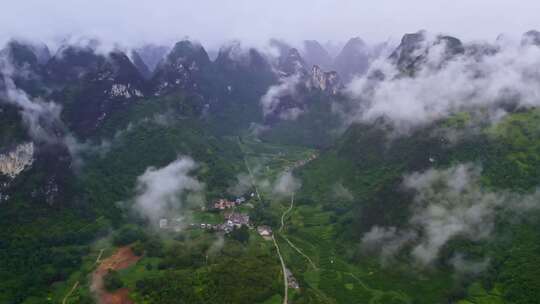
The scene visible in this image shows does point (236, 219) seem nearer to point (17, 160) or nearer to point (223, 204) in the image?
point (223, 204)

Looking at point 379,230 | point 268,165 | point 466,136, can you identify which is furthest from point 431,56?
point 379,230

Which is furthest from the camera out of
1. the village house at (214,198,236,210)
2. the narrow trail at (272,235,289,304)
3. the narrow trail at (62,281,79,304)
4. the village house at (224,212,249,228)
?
the village house at (214,198,236,210)

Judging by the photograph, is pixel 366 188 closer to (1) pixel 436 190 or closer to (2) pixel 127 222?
(1) pixel 436 190

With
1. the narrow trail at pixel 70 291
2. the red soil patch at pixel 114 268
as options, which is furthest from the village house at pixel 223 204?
A: the narrow trail at pixel 70 291

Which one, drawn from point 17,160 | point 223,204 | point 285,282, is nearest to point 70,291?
point 17,160

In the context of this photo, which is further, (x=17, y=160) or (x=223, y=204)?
(x=223, y=204)

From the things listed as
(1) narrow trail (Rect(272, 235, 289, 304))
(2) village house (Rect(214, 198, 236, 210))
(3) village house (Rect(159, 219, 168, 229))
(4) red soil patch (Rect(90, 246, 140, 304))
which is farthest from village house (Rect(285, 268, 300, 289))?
(2) village house (Rect(214, 198, 236, 210))

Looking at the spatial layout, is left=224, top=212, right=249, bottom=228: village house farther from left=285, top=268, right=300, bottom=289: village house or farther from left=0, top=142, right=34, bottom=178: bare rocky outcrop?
left=0, top=142, right=34, bottom=178: bare rocky outcrop

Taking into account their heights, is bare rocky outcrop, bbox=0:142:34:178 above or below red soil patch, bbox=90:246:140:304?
above

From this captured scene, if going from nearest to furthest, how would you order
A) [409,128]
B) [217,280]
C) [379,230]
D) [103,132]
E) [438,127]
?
[217,280] < [379,230] < [438,127] < [409,128] < [103,132]
